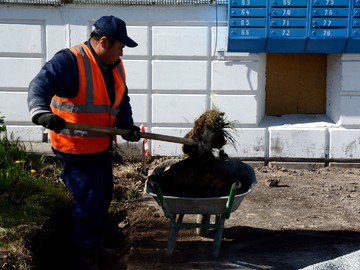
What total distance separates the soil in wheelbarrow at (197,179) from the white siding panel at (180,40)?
2.96 m

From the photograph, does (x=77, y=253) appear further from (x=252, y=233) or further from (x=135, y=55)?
(x=135, y=55)

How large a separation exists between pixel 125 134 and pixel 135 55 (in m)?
3.43

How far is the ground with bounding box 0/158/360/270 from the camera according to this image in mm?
5117

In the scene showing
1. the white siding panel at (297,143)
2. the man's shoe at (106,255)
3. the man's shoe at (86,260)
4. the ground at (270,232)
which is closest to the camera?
the man's shoe at (86,260)

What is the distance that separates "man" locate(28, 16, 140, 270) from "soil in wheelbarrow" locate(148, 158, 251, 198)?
478 millimetres

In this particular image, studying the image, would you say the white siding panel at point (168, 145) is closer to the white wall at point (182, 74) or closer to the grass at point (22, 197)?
the white wall at point (182, 74)

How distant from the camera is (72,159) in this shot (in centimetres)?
479

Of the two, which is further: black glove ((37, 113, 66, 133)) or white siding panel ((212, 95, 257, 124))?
white siding panel ((212, 95, 257, 124))

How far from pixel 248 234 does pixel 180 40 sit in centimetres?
316

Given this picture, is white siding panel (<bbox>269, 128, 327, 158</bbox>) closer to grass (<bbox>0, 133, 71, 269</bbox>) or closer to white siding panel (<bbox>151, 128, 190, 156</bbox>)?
white siding panel (<bbox>151, 128, 190, 156</bbox>)

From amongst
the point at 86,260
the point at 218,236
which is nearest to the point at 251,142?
the point at 218,236

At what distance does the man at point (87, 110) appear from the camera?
4688 mm

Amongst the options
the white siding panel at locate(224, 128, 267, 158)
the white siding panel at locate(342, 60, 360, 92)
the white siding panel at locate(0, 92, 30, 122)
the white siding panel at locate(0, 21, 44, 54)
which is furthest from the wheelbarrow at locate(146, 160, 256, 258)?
the white siding panel at locate(0, 21, 44, 54)

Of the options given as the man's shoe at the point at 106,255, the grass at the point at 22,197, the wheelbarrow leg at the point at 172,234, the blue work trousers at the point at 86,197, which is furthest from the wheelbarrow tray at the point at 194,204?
the grass at the point at 22,197
